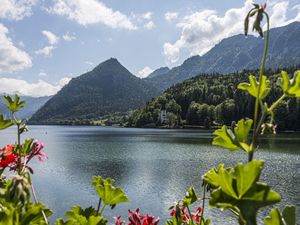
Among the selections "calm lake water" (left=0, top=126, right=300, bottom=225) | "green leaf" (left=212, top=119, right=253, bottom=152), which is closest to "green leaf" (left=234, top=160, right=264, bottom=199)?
"green leaf" (left=212, top=119, right=253, bottom=152)

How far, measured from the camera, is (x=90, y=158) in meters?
59.8

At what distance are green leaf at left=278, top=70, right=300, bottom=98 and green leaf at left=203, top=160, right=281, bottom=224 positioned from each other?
1.37ft

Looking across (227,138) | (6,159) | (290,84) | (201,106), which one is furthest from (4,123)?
(201,106)

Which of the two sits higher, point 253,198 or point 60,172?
point 253,198

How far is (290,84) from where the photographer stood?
1264 millimetres

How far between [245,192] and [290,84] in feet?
1.59

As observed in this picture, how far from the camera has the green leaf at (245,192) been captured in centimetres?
92

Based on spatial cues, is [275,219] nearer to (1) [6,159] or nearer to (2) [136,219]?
(1) [6,159]

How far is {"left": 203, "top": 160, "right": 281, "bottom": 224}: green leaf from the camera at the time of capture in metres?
0.92

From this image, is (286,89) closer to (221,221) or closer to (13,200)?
(13,200)

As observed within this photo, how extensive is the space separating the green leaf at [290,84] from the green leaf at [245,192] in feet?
1.37

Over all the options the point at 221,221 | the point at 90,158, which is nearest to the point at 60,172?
the point at 90,158

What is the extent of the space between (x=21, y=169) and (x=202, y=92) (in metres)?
178

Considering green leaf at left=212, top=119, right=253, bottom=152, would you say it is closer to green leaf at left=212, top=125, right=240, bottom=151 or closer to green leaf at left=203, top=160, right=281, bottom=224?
green leaf at left=212, top=125, right=240, bottom=151
